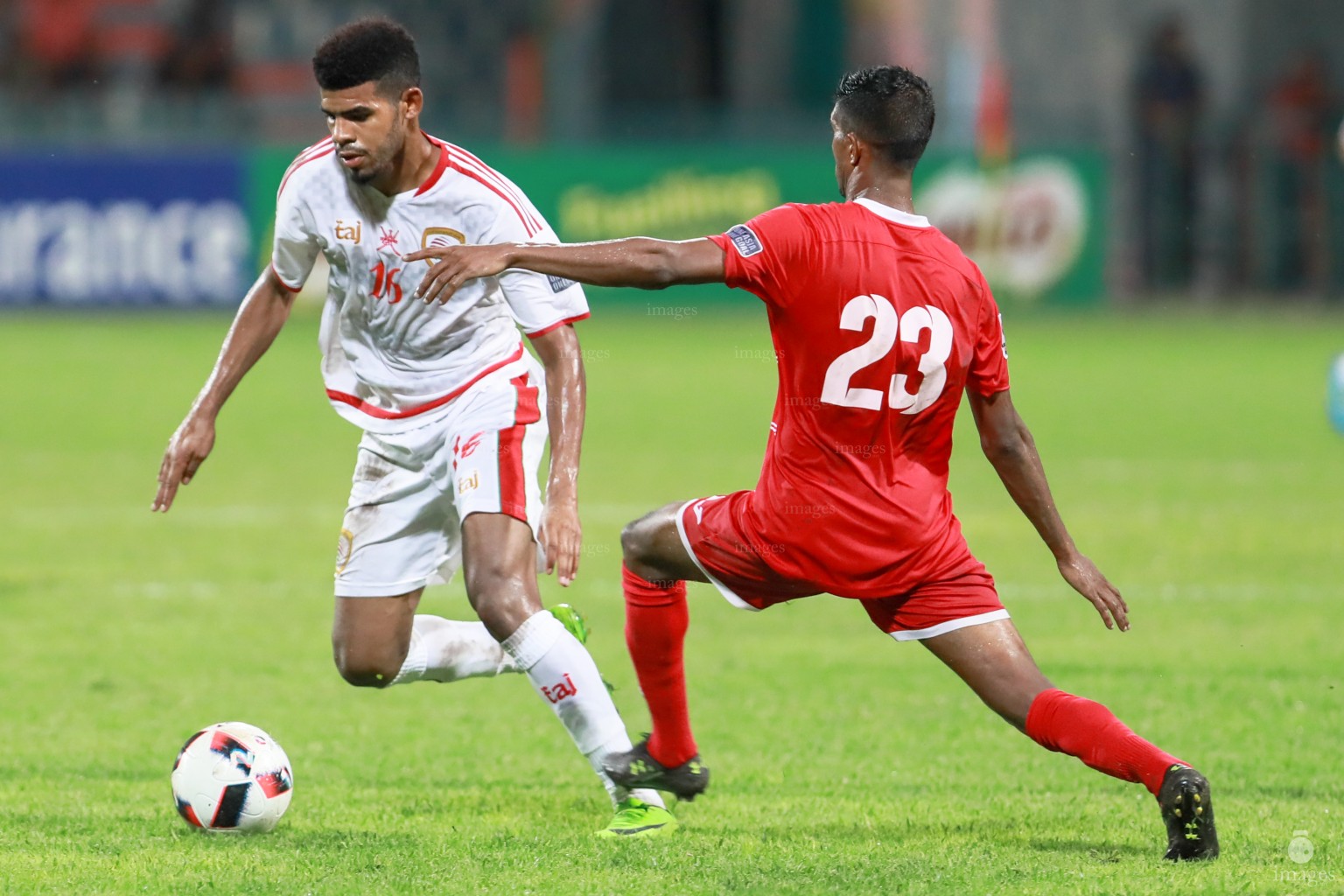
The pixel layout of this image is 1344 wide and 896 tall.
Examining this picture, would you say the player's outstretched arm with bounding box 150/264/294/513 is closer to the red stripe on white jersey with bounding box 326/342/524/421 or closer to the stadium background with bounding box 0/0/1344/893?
the red stripe on white jersey with bounding box 326/342/524/421

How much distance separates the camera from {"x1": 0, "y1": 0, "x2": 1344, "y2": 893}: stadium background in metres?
4.98

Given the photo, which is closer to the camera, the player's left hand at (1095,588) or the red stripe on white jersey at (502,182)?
the player's left hand at (1095,588)

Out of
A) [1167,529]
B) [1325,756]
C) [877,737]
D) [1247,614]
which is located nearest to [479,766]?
[877,737]

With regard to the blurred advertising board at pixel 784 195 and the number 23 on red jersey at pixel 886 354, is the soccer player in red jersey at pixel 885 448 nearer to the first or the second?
the number 23 on red jersey at pixel 886 354

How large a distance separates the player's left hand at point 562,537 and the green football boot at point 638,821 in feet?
2.22

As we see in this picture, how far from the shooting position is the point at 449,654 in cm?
561

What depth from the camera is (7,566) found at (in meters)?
9.01

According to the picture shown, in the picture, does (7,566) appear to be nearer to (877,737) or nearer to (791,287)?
(877,737)

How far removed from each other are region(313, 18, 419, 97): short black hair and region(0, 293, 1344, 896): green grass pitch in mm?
1874

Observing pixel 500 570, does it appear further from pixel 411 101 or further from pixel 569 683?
pixel 411 101

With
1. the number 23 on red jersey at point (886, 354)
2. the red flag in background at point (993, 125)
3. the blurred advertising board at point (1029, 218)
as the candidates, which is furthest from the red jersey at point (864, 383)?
the red flag in background at point (993, 125)

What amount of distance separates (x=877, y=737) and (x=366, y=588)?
170 centimetres

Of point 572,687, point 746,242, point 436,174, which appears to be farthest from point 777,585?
point 436,174

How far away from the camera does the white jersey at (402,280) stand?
5145 millimetres
